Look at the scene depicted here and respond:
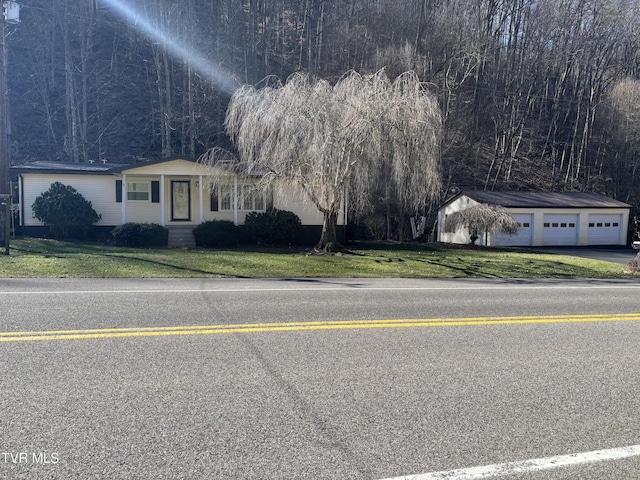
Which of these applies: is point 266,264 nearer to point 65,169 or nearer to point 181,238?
point 181,238

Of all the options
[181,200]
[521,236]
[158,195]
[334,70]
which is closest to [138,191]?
[158,195]

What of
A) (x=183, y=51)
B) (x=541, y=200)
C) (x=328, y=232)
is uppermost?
(x=183, y=51)

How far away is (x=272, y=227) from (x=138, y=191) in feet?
22.4

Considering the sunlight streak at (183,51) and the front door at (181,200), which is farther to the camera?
the sunlight streak at (183,51)

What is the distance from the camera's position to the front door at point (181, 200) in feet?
78.2

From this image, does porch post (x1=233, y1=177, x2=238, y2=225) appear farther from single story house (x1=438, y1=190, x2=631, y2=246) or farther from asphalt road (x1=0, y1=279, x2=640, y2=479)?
asphalt road (x1=0, y1=279, x2=640, y2=479)

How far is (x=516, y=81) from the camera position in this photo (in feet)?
130

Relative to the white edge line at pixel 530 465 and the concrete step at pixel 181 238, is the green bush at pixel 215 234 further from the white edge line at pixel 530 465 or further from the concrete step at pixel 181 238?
the white edge line at pixel 530 465

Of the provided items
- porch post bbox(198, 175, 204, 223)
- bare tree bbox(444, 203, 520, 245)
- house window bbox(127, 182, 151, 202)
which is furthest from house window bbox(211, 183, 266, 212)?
bare tree bbox(444, 203, 520, 245)

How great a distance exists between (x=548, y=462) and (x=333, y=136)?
1479cm

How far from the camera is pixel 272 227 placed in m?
21.9

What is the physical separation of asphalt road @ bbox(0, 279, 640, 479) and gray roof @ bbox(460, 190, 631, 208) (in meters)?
21.8

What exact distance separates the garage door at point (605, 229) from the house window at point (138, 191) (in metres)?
26.0

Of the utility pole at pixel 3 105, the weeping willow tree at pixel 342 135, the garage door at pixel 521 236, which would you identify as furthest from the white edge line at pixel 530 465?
the garage door at pixel 521 236
